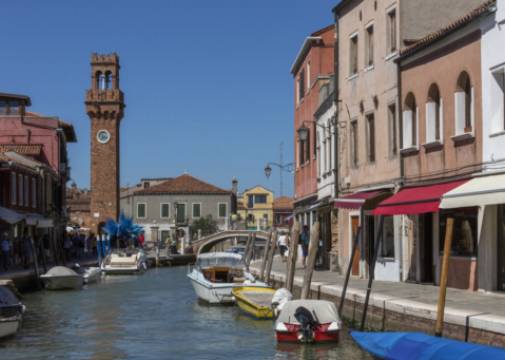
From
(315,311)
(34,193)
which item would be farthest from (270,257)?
(34,193)

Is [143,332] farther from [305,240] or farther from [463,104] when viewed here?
[305,240]

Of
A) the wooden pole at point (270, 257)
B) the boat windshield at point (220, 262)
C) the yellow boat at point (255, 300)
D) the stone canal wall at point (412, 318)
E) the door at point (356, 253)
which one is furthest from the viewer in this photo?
the boat windshield at point (220, 262)

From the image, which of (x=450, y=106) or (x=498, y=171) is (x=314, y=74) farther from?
(x=498, y=171)

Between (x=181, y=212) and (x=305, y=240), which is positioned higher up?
(x=181, y=212)

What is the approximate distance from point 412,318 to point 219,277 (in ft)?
47.2

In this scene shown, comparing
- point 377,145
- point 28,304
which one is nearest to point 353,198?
point 377,145

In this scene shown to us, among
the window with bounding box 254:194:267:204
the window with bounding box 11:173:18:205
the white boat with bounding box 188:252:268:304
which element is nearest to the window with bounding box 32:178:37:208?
the window with bounding box 11:173:18:205

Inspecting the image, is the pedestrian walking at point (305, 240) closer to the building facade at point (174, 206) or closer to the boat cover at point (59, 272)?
the boat cover at point (59, 272)

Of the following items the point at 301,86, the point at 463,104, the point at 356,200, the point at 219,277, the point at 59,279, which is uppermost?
the point at 301,86

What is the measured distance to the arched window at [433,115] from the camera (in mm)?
19906

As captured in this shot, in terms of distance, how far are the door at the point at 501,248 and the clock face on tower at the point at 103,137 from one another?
53.8m

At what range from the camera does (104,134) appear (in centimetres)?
6881

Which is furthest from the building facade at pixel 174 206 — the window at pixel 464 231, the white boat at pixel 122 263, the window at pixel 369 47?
the window at pixel 464 231

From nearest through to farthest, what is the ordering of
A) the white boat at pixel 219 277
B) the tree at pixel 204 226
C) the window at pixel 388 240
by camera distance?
1. the window at pixel 388 240
2. the white boat at pixel 219 277
3. the tree at pixel 204 226
